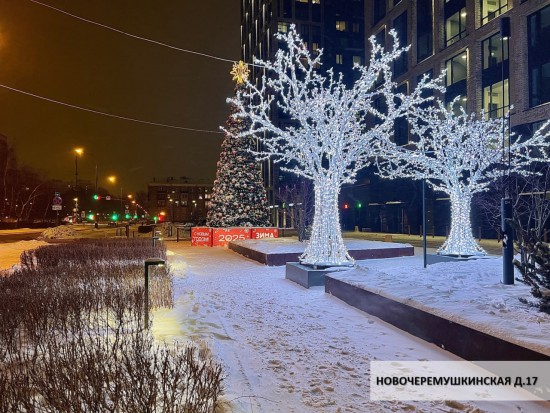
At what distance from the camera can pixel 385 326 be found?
675 centimetres

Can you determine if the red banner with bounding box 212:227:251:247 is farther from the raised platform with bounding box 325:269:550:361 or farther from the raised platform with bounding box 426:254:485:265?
the raised platform with bounding box 325:269:550:361

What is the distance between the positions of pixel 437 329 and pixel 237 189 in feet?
76.6

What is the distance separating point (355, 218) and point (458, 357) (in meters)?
47.4

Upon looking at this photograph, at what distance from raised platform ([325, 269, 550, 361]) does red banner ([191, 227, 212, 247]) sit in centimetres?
1811

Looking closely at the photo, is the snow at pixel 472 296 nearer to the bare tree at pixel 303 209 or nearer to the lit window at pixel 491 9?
the bare tree at pixel 303 209

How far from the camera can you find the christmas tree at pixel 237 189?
28062mm

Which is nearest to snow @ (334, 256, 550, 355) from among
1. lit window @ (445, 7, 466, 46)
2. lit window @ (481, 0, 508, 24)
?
lit window @ (481, 0, 508, 24)

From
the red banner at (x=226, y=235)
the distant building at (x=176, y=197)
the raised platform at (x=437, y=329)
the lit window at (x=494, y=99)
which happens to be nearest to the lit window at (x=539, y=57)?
the lit window at (x=494, y=99)

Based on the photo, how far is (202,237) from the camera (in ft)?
85.5

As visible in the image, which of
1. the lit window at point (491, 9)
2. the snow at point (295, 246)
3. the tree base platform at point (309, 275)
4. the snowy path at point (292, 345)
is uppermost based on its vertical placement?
the lit window at point (491, 9)

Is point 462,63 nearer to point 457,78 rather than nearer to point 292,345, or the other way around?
point 457,78

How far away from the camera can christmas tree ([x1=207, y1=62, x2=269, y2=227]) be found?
2806 centimetres

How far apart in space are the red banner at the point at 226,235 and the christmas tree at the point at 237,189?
2200 mm

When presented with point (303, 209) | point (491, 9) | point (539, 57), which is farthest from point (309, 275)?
point (491, 9)
